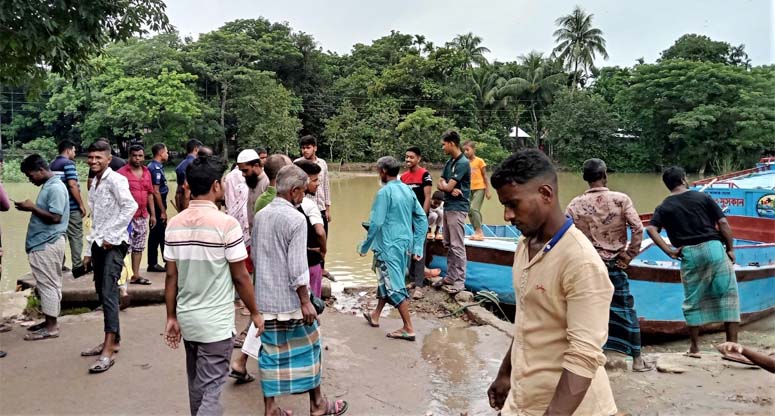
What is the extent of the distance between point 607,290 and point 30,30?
15.0 feet

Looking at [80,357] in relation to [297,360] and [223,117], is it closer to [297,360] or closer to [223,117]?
[297,360]

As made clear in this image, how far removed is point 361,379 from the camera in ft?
14.1

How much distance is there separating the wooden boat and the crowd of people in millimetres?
506

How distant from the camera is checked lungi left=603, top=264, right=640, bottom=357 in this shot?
4.77 m

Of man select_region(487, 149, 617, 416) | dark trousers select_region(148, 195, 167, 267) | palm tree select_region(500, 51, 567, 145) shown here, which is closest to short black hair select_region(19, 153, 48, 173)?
dark trousers select_region(148, 195, 167, 267)

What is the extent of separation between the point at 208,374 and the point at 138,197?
3787 millimetres

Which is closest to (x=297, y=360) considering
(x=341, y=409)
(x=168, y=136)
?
(x=341, y=409)

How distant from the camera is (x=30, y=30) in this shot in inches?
169

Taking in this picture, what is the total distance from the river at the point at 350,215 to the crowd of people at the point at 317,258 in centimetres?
372

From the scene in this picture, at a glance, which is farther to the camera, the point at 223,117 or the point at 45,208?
the point at 223,117

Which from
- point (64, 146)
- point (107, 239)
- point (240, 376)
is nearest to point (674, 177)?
point (240, 376)

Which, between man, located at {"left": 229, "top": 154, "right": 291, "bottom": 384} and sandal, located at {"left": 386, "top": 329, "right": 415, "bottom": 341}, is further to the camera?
sandal, located at {"left": 386, "top": 329, "right": 415, "bottom": 341}

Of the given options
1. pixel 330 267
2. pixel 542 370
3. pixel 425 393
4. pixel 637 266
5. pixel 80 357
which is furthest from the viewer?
pixel 330 267

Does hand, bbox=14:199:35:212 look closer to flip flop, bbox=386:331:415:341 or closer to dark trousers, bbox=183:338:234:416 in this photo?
dark trousers, bbox=183:338:234:416
